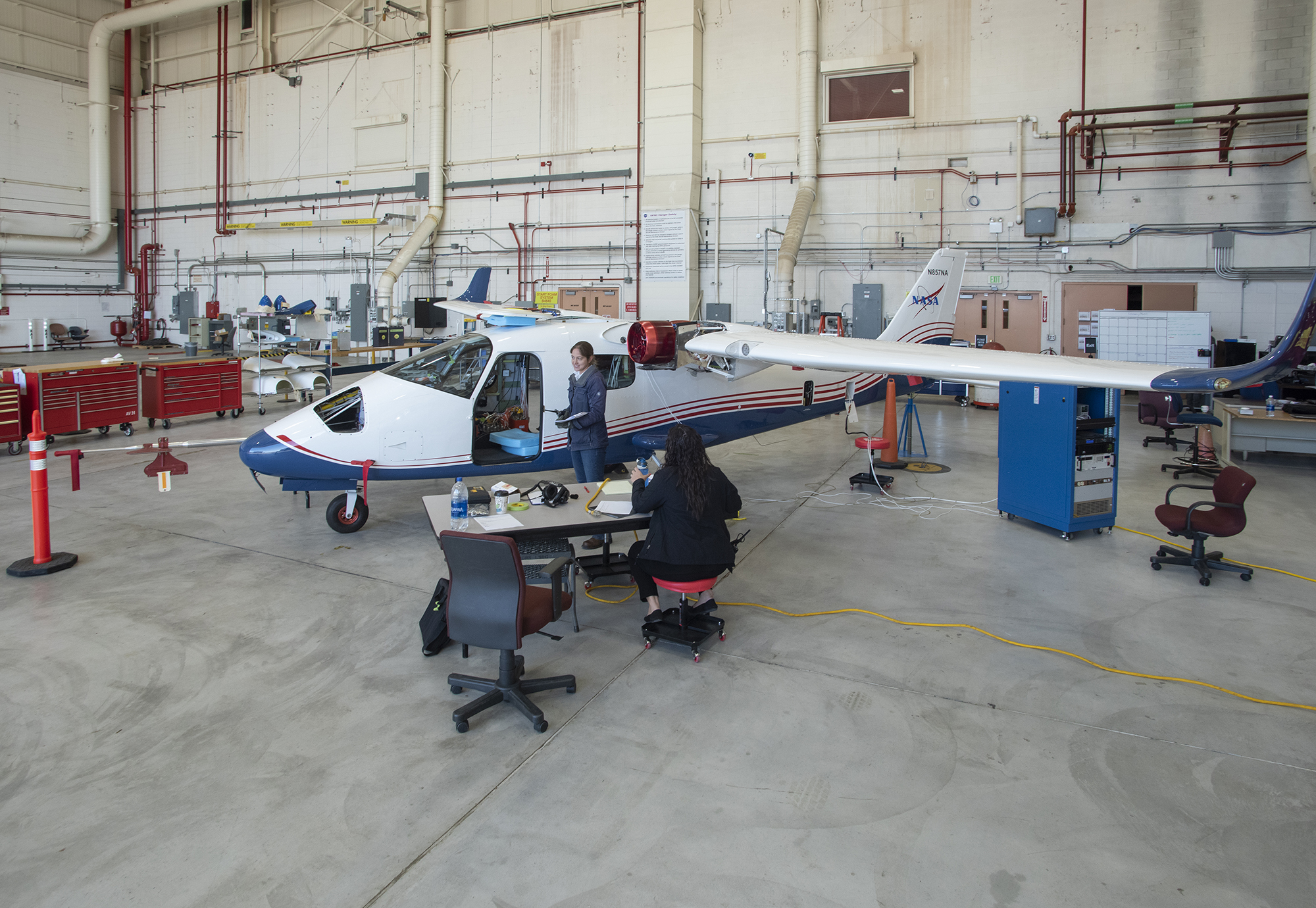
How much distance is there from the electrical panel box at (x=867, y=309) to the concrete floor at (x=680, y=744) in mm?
11572

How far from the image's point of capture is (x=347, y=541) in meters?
7.37

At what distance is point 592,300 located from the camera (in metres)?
20.7

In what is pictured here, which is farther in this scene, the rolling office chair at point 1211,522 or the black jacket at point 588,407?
the black jacket at point 588,407

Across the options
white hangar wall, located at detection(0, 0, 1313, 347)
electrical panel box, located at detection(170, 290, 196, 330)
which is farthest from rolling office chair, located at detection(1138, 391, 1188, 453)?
electrical panel box, located at detection(170, 290, 196, 330)

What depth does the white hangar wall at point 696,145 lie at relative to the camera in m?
15.8

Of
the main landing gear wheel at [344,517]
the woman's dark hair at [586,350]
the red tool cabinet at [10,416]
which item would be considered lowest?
the main landing gear wheel at [344,517]

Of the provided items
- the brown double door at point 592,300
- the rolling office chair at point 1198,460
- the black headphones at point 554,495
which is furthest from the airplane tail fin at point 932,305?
the brown double door at point 592,300

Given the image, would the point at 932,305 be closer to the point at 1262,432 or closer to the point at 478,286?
the point at 1262,432

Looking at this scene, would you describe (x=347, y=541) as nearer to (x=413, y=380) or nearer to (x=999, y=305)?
(x=413, y=380)

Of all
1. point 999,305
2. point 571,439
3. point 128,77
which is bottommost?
point 571,439

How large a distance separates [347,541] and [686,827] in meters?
5.14

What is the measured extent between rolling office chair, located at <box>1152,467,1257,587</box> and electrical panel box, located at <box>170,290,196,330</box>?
29334mm

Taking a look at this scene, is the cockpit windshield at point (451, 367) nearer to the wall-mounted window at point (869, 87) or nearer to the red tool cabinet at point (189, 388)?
the red tool cabinet at point (189, 388)

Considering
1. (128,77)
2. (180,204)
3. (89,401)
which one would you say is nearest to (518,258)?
(89,401)
